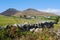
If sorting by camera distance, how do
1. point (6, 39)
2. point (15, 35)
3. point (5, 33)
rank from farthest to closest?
point (5, 33) → point (15, 35) → point (6, 39)

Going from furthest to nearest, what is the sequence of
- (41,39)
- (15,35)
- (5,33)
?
1. (5,33)
2. (15,35)
3. (41,39)

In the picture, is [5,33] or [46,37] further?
[5,33]

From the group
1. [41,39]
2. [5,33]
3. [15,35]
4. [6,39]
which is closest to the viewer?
[41,39]

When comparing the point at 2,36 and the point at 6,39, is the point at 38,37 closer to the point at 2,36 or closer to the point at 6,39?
the point at 6,39

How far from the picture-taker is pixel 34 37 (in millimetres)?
19625

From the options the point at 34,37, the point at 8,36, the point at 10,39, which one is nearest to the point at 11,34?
the point at 8,36

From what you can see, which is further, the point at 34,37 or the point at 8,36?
the point at 8,36

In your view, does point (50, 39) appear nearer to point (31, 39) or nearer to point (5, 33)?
point (31, 39)

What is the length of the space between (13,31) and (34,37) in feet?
21.0

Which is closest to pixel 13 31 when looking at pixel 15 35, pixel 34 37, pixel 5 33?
pixel 15 35

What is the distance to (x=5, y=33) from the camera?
27.8 m

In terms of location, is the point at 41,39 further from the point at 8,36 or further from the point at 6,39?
the point at 8,36

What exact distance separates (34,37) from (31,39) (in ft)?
1.39

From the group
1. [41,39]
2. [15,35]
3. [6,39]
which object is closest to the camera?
[41,39]
